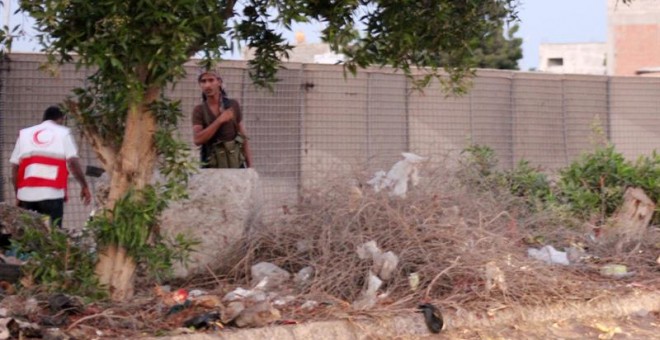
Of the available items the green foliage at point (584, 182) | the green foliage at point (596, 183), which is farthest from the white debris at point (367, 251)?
the green foliage at point (596, 183)

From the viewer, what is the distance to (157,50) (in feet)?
20.3

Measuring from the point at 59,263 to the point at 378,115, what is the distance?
7.31 meters

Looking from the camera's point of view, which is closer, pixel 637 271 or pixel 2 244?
pixel 2 244

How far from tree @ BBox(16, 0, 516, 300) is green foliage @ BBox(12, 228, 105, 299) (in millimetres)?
115

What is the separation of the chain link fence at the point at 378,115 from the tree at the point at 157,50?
5.09 feet

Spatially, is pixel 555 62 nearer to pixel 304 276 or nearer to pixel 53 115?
pixel 53 115

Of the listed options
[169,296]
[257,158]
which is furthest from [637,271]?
[257,158]

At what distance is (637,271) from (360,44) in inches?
137

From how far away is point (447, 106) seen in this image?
14461 millimetres

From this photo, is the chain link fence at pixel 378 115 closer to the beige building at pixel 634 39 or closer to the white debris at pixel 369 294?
the white debris at pixel 369 294

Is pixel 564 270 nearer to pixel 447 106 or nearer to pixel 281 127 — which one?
pixel 281 127

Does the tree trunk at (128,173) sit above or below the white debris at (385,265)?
above

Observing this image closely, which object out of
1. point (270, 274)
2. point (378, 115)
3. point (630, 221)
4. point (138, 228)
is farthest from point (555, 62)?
point (138, 228)

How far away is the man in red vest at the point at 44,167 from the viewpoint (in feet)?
30.9
